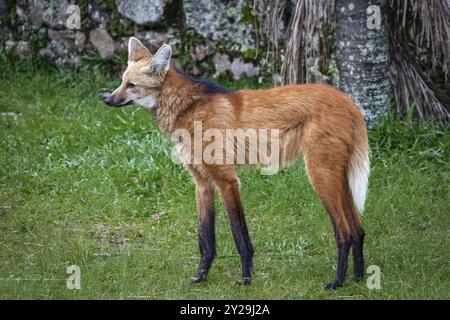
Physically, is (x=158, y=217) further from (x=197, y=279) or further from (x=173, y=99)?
(x=173, y=99)

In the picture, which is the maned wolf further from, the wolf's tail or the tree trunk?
the tree trunk

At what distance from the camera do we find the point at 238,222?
470 cm

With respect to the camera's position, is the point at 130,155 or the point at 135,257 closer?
the point at 135,257

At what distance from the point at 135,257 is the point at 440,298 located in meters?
1.95

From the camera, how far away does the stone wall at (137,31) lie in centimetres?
765

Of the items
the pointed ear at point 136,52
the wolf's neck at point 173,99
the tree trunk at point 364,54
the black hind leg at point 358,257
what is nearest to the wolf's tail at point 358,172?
the black hind leg at point 358,257

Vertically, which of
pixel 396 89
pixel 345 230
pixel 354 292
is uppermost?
pixel 396 89

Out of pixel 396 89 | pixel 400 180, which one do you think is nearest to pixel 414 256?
pixel 400 180

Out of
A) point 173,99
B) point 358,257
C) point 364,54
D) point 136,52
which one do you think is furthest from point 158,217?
point 364,54

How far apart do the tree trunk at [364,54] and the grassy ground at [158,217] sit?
10.9 inches

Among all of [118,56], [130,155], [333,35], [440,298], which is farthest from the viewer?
[118,56]

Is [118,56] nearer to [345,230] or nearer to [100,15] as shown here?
[100,15]

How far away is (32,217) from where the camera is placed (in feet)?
19.3

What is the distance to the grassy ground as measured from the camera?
15.5ft
